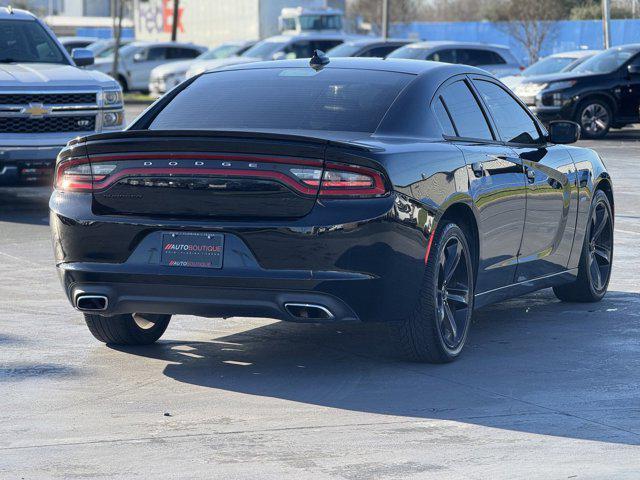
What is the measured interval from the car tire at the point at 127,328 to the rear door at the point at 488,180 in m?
1.72

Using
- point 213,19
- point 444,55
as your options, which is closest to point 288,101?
point 444,55

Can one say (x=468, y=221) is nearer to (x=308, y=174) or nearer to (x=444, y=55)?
(x=308, y=174)

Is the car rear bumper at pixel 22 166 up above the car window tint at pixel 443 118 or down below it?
below

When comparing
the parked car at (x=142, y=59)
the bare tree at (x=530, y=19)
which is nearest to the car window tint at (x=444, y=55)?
the parked car at (x=142, y=59)

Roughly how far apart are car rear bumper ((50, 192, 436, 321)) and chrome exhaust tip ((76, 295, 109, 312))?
0.02 meters

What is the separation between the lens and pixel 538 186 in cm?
829

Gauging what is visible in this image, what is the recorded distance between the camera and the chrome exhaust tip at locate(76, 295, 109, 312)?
6863mm

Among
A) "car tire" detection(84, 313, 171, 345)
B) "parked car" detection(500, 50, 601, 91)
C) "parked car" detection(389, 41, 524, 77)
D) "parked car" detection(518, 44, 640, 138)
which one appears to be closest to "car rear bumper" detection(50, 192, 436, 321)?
"car tire" detection(84, 313, 171, 345)

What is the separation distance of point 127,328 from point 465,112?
2.14 meters

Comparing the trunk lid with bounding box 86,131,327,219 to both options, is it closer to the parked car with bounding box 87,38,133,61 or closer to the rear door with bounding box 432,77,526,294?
the rear door with bounding box 432,77,526,294

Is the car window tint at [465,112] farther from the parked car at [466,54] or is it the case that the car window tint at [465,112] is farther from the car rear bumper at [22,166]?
the parked car at [466,54]

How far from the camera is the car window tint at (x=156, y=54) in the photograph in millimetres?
47500

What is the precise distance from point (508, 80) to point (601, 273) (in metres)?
20.3

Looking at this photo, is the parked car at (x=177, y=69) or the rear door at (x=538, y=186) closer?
the rear door at (x=538, y=186)
